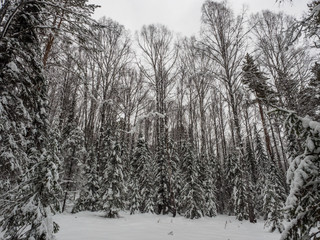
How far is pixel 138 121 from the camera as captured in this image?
1348 cm

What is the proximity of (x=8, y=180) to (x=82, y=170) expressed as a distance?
11459 mm

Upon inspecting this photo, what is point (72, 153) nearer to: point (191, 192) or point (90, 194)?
point (90, 194)

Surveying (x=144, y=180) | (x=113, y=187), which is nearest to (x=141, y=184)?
(x=144, y=180)

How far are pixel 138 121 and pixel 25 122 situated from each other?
875cm

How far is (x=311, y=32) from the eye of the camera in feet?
12.4

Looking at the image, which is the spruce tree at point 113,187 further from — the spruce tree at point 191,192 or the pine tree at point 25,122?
the pine tree at point 25,122

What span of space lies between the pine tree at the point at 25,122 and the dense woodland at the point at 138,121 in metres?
0.03

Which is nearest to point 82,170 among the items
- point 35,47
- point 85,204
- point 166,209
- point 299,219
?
point 85,204

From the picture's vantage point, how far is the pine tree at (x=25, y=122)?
3958 millimetres

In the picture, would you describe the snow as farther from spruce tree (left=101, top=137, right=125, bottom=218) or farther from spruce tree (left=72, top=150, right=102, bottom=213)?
spruce tree (left=72, top=150, right=102, bottom=213)

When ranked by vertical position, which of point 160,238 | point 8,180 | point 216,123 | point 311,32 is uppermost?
point 216,123

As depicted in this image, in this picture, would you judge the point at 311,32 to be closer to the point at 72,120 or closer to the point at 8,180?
the point at 8,180

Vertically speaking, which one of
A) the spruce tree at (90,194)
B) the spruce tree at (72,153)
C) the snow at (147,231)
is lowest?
the snow at (147,231)

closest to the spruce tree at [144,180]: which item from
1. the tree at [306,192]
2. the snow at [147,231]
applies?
the snow at [147,231]
